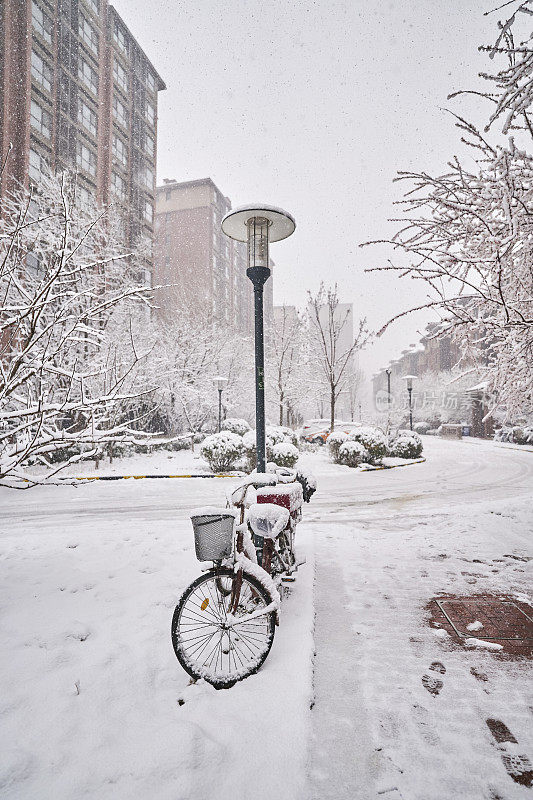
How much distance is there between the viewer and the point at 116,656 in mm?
2850

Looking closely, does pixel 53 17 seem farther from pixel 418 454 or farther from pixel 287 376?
pixel 418 454

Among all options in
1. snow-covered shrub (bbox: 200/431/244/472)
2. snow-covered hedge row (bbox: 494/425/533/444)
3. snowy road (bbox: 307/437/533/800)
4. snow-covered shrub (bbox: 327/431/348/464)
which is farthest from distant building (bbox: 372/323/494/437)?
snowy road (bbox: 307/437/533/800)

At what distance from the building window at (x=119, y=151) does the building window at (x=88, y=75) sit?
10.4 ft

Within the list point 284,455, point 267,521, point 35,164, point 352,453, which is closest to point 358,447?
point 352,453

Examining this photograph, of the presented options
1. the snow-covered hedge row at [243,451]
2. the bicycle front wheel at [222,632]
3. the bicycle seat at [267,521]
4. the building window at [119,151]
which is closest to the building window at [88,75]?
the building window at [119,151]

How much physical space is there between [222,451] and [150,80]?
42.2 metres

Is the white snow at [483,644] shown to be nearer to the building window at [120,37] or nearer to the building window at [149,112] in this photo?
the building window at [120,37]

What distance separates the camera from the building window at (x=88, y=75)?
2831 cm

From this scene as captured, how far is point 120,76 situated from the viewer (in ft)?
109

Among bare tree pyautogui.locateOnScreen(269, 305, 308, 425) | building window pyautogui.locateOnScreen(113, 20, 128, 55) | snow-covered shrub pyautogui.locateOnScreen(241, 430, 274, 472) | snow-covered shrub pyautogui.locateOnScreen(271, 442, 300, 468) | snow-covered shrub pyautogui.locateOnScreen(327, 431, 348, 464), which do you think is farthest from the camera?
building window pyautogui.locateOnScreen(113, 20, 128, 55)

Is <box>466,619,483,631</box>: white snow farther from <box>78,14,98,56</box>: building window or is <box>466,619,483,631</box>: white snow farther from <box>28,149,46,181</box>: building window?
<box>78,14,98,56</box>: building window

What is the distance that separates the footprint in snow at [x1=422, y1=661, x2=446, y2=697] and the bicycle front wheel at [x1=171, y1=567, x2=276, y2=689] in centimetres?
107

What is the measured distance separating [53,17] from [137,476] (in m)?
30.6

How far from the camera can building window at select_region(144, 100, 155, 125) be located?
37.3 metres
